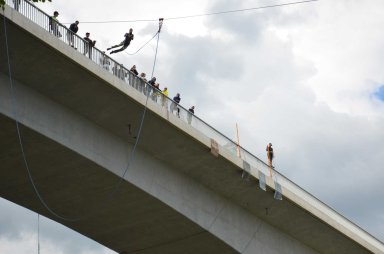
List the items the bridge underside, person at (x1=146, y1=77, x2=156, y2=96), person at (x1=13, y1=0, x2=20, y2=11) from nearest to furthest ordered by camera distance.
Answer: person at (x1=13, y1=0, x2=20, y2=11)
the bridge underside
person at (x1=146, y1=77, x2=156, y2=96)

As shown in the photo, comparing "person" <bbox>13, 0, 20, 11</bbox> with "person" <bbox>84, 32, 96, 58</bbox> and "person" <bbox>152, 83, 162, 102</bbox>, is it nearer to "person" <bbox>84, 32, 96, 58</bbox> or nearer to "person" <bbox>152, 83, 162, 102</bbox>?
"person" <bbox>84, 32, 96, 58</bbox>

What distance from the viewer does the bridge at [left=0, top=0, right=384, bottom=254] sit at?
23312 millimetres

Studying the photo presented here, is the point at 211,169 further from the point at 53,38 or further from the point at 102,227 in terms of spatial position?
the point at 53,38

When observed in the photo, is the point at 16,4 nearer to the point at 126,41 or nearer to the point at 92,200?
the point at 126,41

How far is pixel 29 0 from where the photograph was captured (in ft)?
77.6

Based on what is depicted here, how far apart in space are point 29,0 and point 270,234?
46.6 ft

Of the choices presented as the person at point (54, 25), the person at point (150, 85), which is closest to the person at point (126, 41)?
the person at point (150, 85)

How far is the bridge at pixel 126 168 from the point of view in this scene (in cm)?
2331

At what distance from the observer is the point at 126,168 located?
26.4 metres

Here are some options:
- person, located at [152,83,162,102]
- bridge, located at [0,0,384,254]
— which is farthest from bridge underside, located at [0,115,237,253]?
person, located at [152,83,162,102]

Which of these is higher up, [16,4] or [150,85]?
[150,85]

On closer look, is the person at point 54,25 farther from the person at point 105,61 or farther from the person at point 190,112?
the person at point 190,112

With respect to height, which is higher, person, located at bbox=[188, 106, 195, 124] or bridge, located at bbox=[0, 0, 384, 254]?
person, located at bbox=[188, 106, 195, 124]

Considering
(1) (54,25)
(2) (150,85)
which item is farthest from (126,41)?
(1) (54,25)
